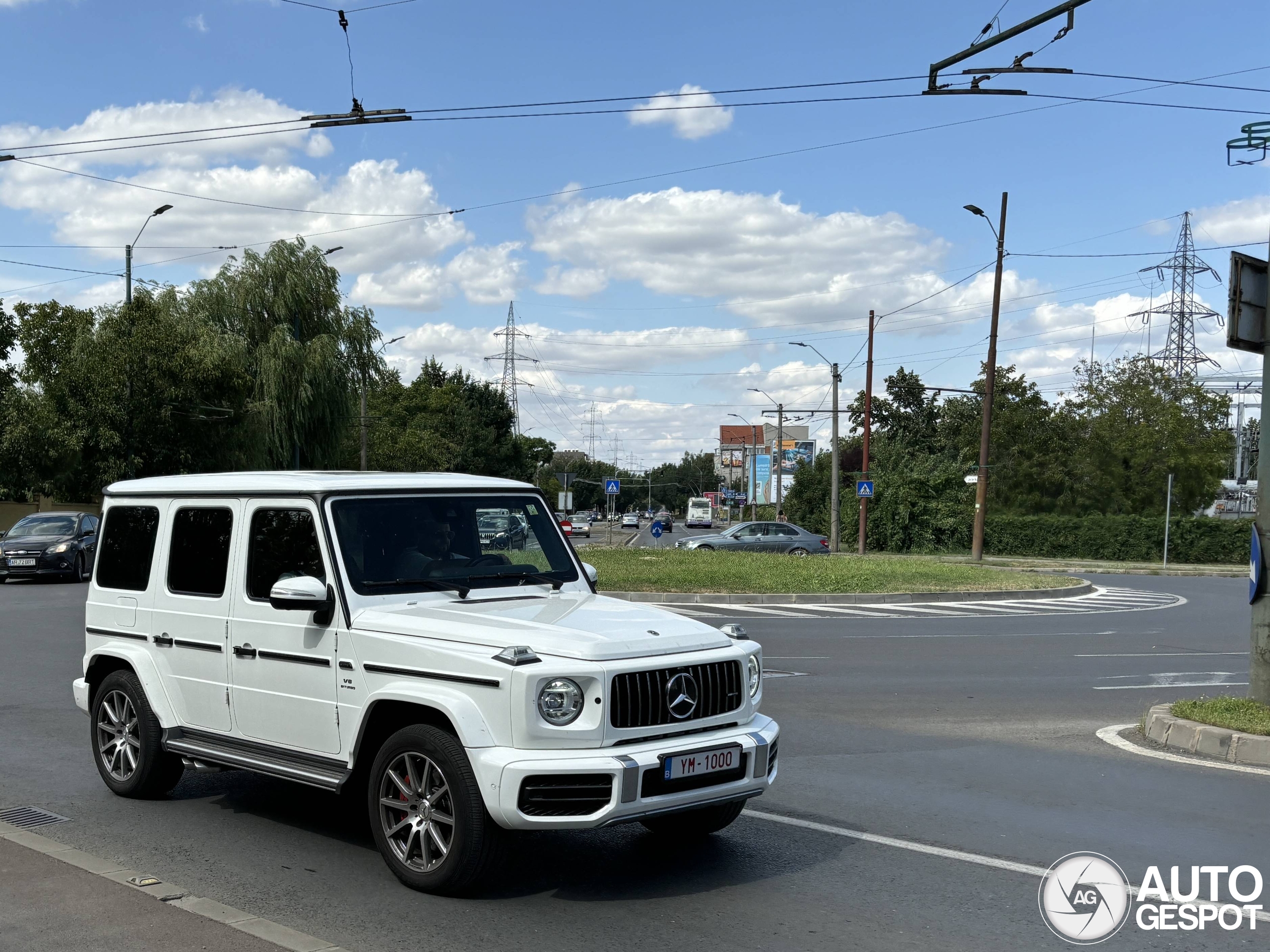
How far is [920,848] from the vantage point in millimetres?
6152

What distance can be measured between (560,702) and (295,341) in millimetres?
39089

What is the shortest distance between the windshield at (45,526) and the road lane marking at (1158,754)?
77.6 ft

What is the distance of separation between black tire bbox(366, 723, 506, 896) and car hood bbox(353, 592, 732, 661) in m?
0.47

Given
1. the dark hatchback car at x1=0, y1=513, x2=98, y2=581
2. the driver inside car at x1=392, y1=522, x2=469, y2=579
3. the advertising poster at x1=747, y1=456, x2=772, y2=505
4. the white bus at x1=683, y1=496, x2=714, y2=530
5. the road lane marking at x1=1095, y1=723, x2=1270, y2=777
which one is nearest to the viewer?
the driver inside car at x1=392, y1=522, x2=469, y2=579

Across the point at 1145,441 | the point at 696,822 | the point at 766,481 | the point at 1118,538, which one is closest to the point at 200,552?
the point at 696,822

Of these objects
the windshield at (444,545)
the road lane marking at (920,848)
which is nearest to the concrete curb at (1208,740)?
the road lane marking at (920,848)

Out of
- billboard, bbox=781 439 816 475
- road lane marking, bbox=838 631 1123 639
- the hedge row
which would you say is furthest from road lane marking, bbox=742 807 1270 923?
billboard, bbox=781 439 816 475

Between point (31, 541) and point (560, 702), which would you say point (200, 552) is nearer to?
point (560, 702)

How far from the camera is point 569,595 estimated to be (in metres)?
6.41

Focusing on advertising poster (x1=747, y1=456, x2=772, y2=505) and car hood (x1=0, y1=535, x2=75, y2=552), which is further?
advertising poster (x1=747, y1=456, x2=772, y2=505)

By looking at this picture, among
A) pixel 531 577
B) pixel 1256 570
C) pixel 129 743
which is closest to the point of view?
pixel 531 577

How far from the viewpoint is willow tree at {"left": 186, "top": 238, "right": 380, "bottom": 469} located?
136ft

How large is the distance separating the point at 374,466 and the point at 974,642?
164 feet

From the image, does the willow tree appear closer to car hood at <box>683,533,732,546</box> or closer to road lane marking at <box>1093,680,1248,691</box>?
car hood at <box>683,533,732,546</box>
